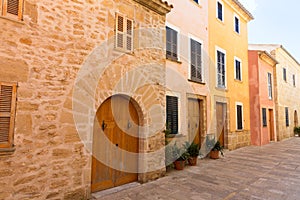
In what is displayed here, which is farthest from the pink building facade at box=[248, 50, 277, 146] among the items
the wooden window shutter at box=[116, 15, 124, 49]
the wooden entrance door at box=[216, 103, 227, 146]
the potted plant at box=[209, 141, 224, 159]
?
the wooden window shutter at box=[116, 15, 124, 49]

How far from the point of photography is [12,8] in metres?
3.38

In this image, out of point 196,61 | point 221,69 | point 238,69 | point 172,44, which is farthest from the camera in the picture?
point 238,69

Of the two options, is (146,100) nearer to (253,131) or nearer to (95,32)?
(95,32)

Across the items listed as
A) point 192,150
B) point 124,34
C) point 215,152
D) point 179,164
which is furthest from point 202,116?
point 124,34

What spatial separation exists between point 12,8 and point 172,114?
5.47m

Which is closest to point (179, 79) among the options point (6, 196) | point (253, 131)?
point (6, 196)

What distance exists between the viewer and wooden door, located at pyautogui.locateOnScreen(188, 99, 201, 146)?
27.3 ft

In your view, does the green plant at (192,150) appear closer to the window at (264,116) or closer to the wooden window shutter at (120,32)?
the wooden window shutter at (120,32)

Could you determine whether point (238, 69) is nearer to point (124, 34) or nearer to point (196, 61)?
point (196, 61)

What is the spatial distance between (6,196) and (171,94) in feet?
17.8

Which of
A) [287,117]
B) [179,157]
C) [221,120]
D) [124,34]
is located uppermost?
[124,34]

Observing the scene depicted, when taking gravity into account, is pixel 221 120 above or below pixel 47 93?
below

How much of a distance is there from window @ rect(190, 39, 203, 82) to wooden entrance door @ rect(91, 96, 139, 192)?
13.5ft

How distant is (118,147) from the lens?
16.5 ft
